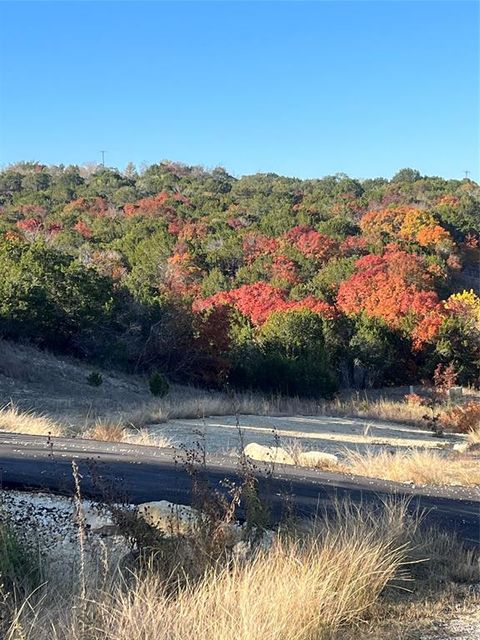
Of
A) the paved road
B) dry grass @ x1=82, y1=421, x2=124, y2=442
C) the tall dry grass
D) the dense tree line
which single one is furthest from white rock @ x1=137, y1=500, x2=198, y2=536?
the dense tree line

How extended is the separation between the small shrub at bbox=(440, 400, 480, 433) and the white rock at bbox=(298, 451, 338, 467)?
35.1 ft

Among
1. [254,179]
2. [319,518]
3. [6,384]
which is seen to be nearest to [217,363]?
[6,384]

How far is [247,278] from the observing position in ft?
147

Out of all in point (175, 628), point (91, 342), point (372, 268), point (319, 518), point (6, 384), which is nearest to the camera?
point (175, 628)

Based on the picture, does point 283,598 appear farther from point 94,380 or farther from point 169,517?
point 94,380

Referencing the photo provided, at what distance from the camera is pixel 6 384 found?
914 inches

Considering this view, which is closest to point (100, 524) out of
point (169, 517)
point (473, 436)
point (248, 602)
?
point (169, 517)

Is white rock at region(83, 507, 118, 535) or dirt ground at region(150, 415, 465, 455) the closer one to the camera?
white rock at region(83, 507, 118, 535)

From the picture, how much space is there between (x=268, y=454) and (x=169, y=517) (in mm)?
6382

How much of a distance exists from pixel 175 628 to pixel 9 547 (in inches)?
55.2

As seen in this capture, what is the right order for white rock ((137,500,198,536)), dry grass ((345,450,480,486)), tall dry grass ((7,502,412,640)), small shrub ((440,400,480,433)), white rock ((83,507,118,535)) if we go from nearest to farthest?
tall dry grass ((7,502,412,640)), white rock ((137,500,198,536)), white rock ((83,507,118,535)), dry grass ((345,450,480,486)), small shrub ((440,400,480,433))

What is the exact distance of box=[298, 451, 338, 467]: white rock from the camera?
10.5 metres

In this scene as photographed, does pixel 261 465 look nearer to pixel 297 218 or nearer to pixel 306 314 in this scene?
pixel 306 314

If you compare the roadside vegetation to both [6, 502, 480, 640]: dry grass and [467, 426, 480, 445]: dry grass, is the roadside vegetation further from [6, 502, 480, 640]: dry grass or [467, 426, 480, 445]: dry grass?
[467, 426, 480, 445]: dry grass
